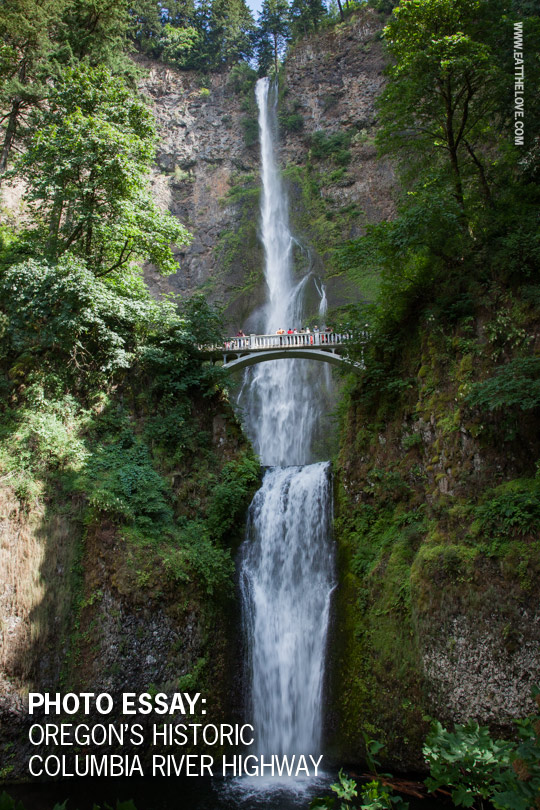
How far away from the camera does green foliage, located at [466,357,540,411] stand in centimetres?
1014

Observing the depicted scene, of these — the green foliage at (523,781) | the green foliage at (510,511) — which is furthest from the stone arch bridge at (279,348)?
the green foliage at (523,781)

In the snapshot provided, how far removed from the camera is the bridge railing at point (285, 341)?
20000 millimetres

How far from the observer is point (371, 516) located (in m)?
14.4

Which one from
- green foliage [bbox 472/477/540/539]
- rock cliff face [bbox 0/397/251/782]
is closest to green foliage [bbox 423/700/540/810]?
green foliage [bbox 472/477/540/539]

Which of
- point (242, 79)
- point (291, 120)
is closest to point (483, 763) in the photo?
point (291, 120)

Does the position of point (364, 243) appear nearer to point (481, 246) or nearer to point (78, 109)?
point (481, 246)

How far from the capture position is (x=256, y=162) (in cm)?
3931

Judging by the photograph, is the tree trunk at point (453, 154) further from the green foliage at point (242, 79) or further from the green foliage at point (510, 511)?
the green foliage at point (242, 79)

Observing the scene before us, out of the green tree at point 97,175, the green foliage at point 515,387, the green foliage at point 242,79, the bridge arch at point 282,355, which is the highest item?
the green foliage at point 242,79

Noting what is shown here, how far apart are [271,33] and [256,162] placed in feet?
41.0

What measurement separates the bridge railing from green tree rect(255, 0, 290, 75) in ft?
106

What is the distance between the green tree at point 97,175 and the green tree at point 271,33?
28948mm

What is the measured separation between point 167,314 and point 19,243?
18.3 ft

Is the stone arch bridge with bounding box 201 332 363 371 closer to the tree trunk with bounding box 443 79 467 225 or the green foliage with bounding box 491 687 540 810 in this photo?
the tree trunk with bounding box 443 79 467 225
